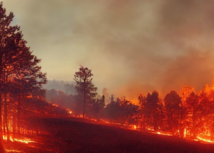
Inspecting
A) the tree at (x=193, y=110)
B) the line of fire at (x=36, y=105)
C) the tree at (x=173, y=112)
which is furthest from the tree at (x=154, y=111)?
the tree at (x=193, y=110)

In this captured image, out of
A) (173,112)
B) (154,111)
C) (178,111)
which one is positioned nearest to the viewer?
(178,111)

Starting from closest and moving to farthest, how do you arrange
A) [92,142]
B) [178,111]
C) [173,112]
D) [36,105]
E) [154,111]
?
[92,142] < [36,105] < [178,111] < [173,112] < [154,111]

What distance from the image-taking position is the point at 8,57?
18328mm

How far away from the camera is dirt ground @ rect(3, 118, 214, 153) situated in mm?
21747

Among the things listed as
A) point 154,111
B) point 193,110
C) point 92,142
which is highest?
point 193,110

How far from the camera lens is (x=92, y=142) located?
26844 millimetres

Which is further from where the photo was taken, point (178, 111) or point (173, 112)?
point (173, 112)

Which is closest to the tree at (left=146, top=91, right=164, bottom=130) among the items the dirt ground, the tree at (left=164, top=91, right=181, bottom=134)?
the tree at (left=164, top=91, right=181, bottom=134)

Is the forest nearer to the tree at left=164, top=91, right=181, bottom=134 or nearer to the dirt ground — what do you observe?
the tree at left=164, top=91, right=181, bottom=134

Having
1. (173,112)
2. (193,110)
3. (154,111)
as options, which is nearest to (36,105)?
(154,111)

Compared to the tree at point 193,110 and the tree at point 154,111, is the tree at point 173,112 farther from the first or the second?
the tree at point 154,111

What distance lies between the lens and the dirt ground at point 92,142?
21747 mm

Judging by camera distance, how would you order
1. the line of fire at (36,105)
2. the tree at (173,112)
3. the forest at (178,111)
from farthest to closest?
the tree at (173,112), the forest at (178,111), the line of fire at (36,105)

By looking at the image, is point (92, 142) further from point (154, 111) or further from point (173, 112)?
point (154, 111)
